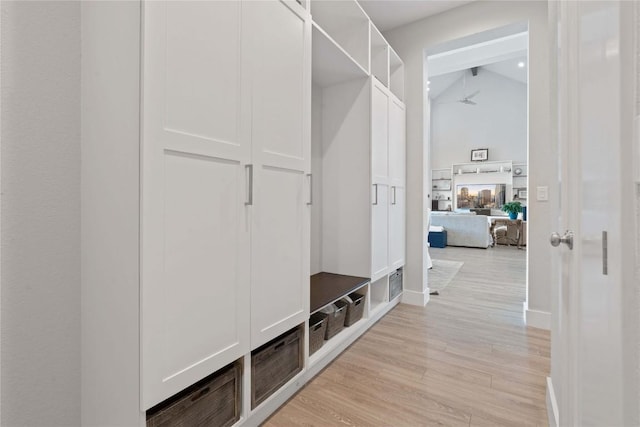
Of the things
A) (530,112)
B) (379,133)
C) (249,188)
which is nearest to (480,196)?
(530,112)

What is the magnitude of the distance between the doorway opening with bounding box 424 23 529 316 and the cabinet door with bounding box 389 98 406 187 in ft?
12.3

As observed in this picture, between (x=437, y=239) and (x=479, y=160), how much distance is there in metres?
4.36

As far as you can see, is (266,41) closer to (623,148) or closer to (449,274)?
(623,148)

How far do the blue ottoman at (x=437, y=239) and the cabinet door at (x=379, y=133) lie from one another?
5.15 m

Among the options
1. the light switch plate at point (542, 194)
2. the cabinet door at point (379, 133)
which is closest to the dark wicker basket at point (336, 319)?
the cabinet door at point (379, 133)

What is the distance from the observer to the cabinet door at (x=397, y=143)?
299 centimetres

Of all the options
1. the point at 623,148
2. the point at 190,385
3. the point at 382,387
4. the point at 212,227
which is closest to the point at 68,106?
the point at 212,227

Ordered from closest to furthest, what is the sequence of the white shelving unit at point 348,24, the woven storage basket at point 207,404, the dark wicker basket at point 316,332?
the woven storage basket at point 207,404, the dark wicker basket at point 316,332, the white shelving unit at point 348,24

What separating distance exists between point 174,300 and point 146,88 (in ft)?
2.32

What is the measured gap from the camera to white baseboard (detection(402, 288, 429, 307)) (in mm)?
3275

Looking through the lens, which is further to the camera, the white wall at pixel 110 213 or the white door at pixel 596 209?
the white wall at pixel 110 213

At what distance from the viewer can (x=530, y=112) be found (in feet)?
9.18

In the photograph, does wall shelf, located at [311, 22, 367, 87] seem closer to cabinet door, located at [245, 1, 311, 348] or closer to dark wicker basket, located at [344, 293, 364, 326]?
cabinet door, located at [245, 1, 311, 348]

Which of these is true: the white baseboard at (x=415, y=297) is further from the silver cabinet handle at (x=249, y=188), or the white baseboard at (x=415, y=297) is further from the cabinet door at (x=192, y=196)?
the silver cabinet handle at (x=249, y=188)
